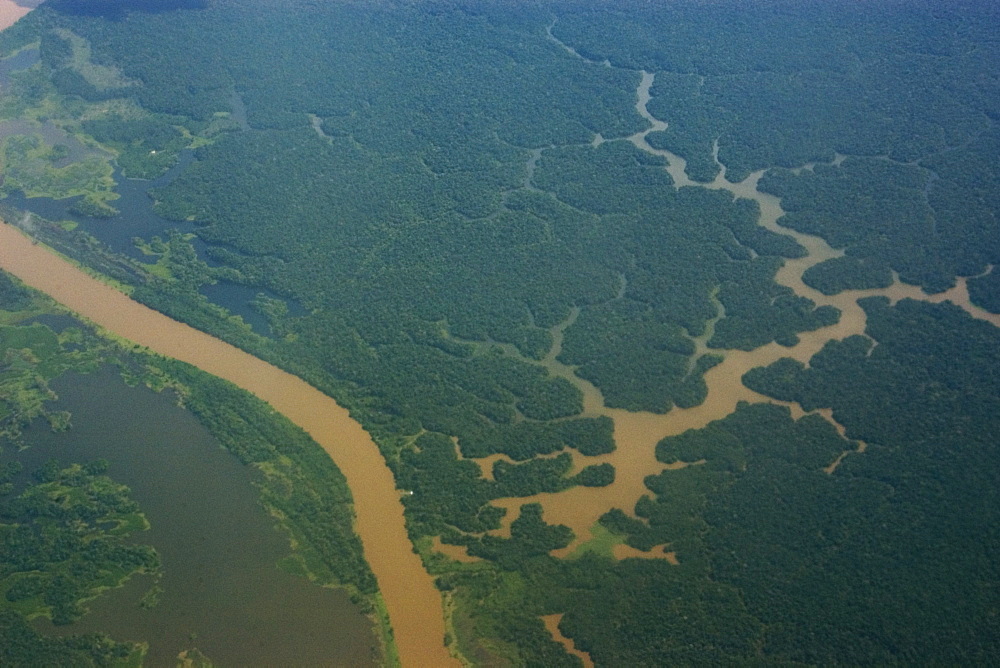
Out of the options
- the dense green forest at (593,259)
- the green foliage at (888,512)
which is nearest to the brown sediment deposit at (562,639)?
the dense green forest at (593,259)

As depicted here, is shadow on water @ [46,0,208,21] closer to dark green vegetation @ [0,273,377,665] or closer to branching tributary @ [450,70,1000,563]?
dark green vegetation @ [0,273,377,665]

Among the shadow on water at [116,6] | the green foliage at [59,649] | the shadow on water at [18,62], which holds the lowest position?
the green foliage at [59,649]

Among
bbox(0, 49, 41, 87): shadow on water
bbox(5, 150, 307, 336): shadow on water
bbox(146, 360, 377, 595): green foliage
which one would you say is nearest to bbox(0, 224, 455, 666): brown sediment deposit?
bbox(146, 360, 377, 595): green foliage

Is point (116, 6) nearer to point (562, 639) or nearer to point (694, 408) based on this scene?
point (694, 408)

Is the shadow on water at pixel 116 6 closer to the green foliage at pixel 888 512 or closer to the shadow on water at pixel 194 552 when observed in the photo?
the shadow on water at pixel 194 552

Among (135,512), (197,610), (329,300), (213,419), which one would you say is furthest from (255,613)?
(329,300)

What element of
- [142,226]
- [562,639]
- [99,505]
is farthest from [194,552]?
[142,226]
